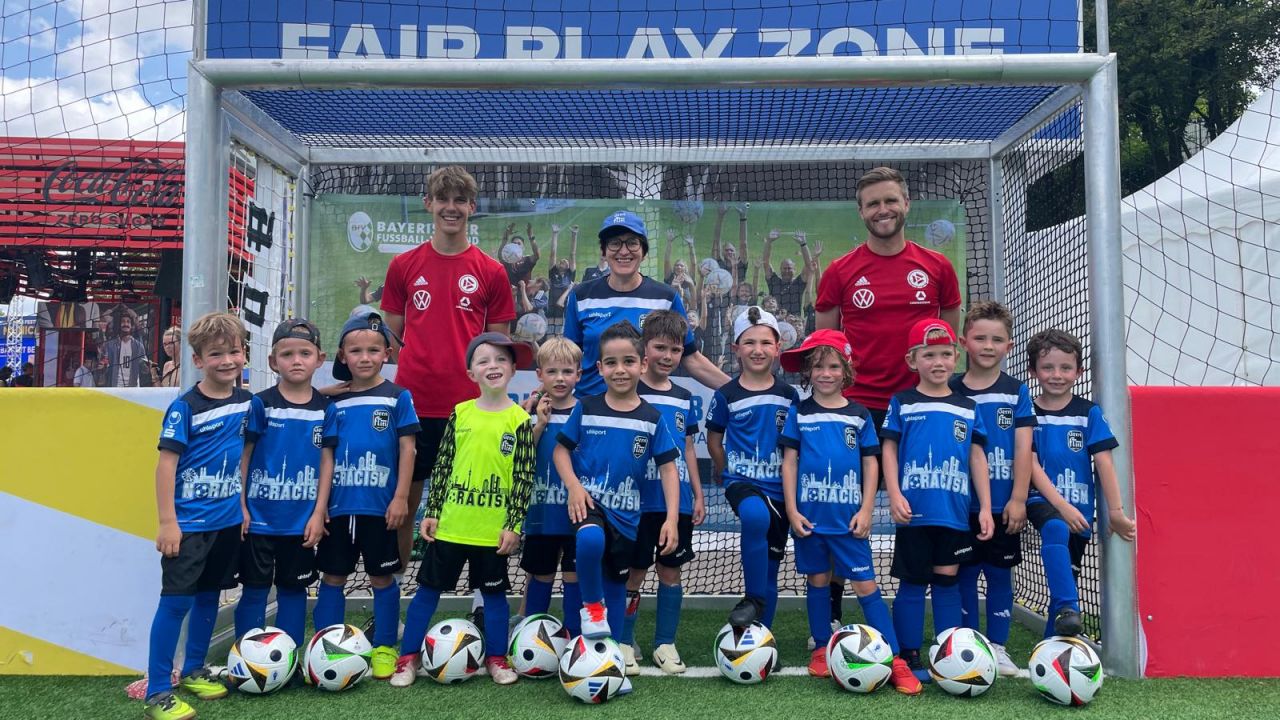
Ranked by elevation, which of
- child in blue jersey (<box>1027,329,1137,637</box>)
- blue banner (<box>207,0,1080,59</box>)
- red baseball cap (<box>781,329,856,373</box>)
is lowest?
child in blue jersey (<box>1027,329,1137,637</box>)

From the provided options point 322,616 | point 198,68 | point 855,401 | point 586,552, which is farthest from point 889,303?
point 198,68

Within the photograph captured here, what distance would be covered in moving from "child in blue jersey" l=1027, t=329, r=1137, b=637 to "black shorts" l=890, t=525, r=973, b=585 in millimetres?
359

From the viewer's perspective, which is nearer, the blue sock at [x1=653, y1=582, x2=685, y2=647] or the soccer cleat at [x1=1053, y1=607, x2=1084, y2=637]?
the soccer cleat at [x1=1053, y1=607, x2=1084, y2=637]

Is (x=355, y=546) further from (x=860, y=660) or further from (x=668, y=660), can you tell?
(x=860, y=660)

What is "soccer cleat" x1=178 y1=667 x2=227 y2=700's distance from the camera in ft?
10.8

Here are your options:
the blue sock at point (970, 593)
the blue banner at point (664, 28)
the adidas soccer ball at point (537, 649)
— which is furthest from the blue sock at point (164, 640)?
the blue banner at point (664, 28)

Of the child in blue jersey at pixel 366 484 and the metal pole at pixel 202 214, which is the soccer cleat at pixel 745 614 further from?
the metal pole at pixel 202 214

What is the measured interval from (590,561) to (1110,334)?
92.4 inches

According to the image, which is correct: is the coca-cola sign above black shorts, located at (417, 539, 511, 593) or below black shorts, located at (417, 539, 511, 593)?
above

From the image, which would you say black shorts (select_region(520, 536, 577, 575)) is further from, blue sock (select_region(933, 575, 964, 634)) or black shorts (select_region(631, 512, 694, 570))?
blue sock (select_region(933, 575, 964, 634))

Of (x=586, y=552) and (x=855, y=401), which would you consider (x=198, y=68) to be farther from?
(x=855, y=401)

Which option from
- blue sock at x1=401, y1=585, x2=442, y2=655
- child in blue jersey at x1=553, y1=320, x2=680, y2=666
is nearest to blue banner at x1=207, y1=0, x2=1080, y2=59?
child in blue jersey at x1=553, y1=320, x2=680, y2=666

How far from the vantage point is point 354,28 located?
6.91 m

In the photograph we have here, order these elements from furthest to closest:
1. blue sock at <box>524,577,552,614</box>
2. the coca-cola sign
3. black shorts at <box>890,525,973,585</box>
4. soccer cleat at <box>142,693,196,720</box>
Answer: the coca-cola sign, blue sock at <box>524,577,552,614</box>, black shorts at <box>890,525,973,585</box>, soccer cleat at <box>142,693,196,720</box>
